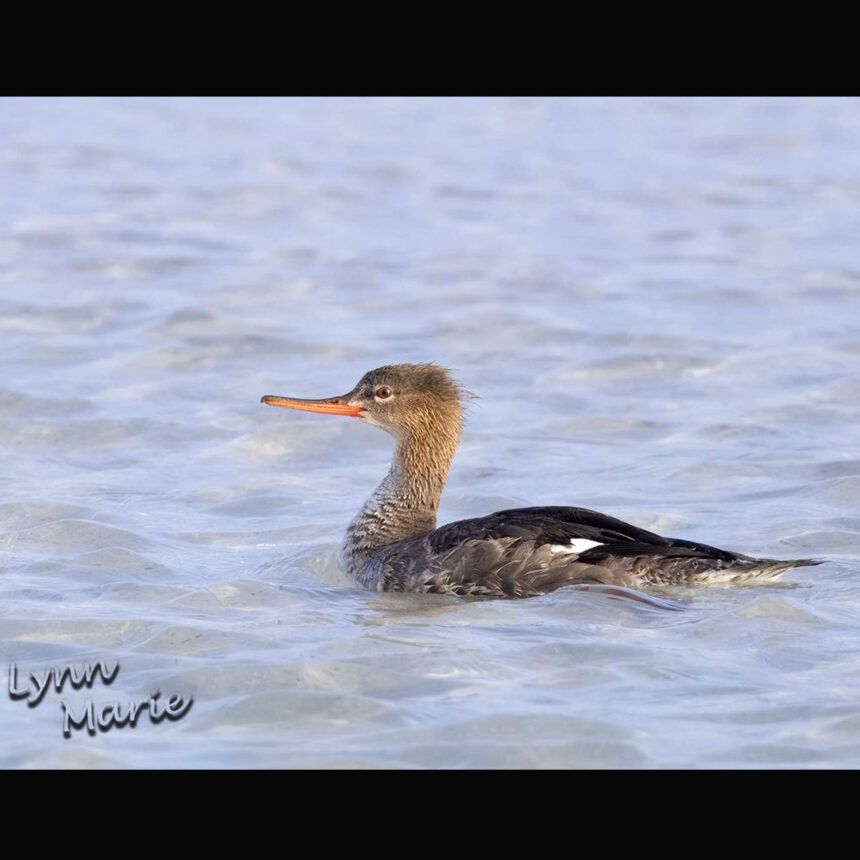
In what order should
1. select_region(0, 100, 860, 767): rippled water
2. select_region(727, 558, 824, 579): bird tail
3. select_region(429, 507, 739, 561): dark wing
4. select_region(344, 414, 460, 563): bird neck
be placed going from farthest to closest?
select_region(344, 414, 460, 563): bird neck → select_region(429, 507, 739, 561): dark wing → select_region(727, 558, 824, 579): bird tail → select_region(0, 100, 860, 767): rippled water

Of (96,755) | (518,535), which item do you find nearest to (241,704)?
(96,755)

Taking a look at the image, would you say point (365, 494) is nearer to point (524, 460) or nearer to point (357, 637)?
point (524, 460)

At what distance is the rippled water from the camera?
19.6ft

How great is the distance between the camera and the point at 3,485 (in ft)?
30.8

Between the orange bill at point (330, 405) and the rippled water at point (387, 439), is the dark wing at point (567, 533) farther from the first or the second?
the orange bill at point (330, 405)

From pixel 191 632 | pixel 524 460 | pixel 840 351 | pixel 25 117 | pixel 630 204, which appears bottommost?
pixel 191 632

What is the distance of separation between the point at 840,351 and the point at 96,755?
8.70m
